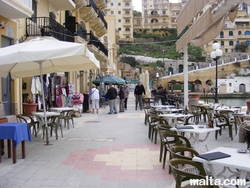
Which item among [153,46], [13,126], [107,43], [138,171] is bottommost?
[138,171]

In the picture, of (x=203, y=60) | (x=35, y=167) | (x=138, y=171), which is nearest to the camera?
(x=138, y=171)

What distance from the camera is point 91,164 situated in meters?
6.01

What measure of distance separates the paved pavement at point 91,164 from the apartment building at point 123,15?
334 ft

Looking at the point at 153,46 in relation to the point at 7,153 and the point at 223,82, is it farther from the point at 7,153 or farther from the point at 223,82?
the point at 7,153

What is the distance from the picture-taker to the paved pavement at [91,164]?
193 inches

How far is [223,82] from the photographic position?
58906 millimetres

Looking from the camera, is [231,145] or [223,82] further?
[223,82]

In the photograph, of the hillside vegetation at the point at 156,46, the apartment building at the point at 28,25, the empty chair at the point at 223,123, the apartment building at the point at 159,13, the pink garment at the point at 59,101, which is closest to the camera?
the empty chair at the point at 223,123

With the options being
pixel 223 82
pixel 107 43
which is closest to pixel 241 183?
pixel 107 43

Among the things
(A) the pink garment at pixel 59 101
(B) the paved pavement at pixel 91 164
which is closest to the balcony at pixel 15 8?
(B) the paved pavement at pixel 91 164

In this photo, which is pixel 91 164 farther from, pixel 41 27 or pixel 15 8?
pixel 41 27

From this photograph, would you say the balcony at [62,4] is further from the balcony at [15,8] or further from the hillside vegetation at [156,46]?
the hillside vegetation at [156,46]

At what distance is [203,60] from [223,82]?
26694 mm

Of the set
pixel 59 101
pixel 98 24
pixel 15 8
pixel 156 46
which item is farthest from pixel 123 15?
pixel 15 8
